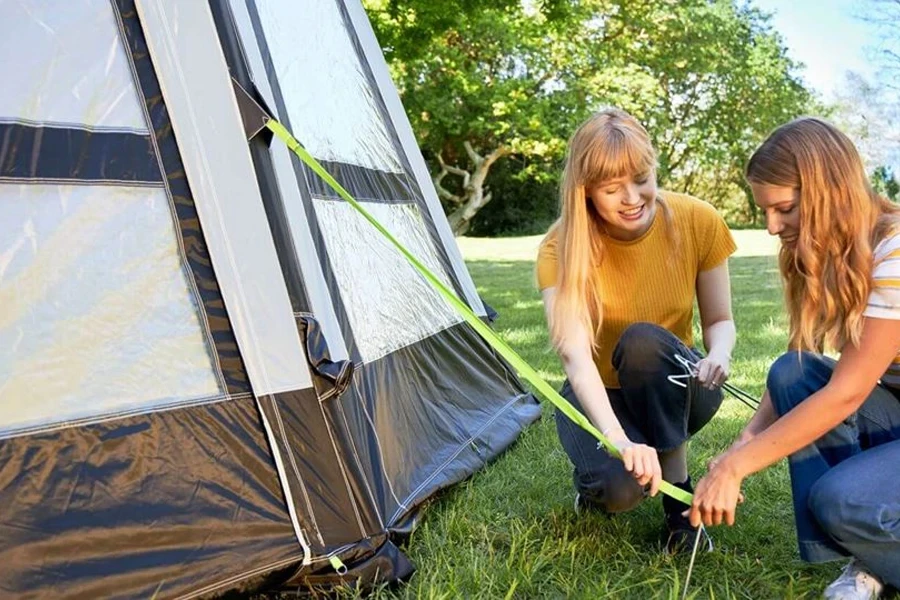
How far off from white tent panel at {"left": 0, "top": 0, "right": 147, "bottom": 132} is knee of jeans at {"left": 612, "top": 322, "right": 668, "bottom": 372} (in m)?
1.12

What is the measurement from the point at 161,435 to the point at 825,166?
4.37 ft

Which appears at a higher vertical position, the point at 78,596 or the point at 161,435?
the point at 161,435

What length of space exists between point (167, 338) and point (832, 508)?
4.21 ft

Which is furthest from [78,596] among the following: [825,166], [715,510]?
[825,166]

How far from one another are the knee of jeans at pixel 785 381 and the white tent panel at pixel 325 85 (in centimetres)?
127

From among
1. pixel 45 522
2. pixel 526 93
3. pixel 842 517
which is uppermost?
pixel 526 93

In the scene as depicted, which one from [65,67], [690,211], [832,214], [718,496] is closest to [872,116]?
[690,211]

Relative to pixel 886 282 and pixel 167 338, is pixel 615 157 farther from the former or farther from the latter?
pixel 167 338

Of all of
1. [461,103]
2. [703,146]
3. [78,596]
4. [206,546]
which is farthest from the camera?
[703,146]

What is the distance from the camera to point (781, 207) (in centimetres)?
172

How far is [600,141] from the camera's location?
1936mm

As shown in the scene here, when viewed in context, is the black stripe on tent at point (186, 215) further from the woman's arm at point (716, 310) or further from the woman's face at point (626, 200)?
the woman's arm at point (716, 310)

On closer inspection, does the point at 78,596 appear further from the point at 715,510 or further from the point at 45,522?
the point at 715,510

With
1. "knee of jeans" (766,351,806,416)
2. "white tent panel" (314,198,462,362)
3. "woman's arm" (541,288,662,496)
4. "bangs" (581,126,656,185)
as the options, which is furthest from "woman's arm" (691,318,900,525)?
"white tent panel" (314,198,462,362)
